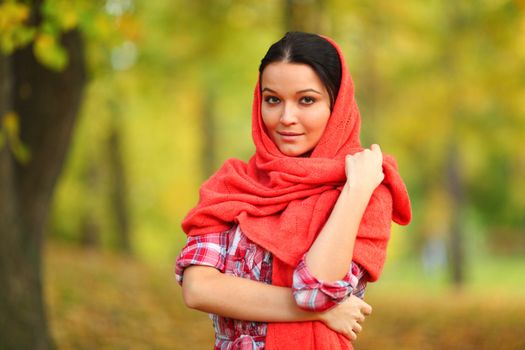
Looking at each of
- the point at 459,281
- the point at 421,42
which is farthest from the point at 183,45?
the point at 459,281

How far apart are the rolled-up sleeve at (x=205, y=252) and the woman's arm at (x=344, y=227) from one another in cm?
32

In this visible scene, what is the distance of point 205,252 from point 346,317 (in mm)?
503

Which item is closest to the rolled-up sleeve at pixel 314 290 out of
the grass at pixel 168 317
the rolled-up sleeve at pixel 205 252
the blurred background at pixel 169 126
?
the rolled-up sleeve at pixel 205 252

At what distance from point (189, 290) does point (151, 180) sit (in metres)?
20.2

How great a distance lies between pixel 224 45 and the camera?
44.4 feet

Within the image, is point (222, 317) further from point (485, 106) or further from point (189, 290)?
point (485, 106)

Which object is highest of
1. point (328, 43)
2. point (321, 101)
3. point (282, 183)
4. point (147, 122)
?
point (147, 122)

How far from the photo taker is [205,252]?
8.17 ft

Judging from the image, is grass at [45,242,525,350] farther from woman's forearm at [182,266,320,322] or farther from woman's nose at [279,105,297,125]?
woman's nose at [279,105,297,125]

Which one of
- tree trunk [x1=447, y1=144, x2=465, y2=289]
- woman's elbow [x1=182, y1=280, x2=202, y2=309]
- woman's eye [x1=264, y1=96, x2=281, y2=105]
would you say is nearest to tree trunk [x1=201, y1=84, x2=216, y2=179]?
tree trunk [x1=447, y1=144, x2=465, y2=289]

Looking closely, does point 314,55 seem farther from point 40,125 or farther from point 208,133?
point 208,133

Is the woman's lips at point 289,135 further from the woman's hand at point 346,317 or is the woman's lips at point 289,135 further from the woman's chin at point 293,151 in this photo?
the woman's hand at point 346,317

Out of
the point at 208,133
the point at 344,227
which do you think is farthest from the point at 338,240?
the point at 208,133

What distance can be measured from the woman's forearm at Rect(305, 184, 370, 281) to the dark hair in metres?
0.40
